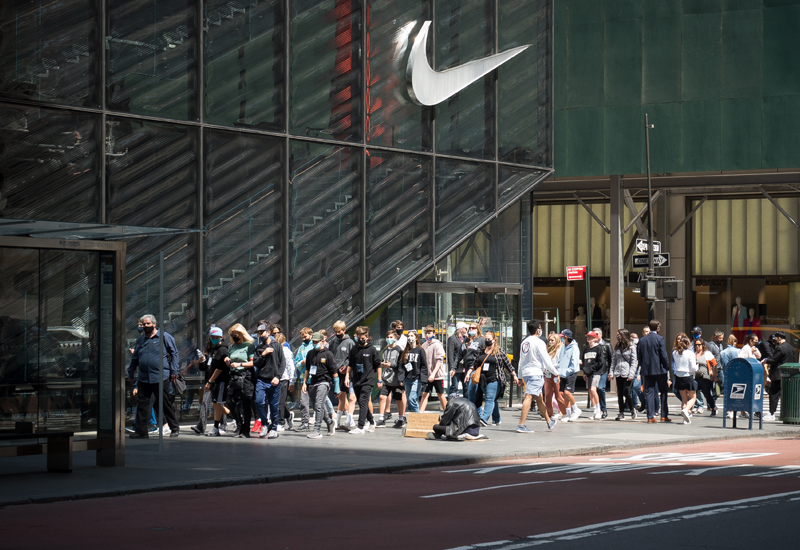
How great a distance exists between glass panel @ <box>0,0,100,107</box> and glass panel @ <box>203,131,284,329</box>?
2617mm

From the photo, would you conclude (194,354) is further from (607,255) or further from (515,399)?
(607,255)

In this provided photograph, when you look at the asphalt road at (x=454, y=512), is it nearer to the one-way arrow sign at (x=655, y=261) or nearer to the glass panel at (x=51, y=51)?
the glass panel at (x=51, y=51)

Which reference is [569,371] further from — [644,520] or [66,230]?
[644,520]

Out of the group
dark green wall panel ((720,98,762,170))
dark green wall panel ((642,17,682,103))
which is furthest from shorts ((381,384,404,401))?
dark green wall panel ((642,17,682,103))

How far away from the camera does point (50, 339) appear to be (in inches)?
520

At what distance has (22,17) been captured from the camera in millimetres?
17516

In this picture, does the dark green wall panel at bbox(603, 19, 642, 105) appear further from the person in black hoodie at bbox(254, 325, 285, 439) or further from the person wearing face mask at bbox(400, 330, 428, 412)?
the person in black hoodie at bbox(254, 325, 285, 439)

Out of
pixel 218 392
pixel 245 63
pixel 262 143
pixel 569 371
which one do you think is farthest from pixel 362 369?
pixel 245 63

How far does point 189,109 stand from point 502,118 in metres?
8.71

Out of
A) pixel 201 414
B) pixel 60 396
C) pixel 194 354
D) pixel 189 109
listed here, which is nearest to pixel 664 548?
pixel 60 396

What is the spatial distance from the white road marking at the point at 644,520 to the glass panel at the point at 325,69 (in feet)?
42.7

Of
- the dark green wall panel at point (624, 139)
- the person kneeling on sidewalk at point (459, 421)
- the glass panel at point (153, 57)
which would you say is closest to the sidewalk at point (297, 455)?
the person kneeling on sidewalk at point (459, 421)

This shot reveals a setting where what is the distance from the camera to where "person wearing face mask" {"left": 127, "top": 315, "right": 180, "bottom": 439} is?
55.0 feet

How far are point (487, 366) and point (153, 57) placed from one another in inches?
313
